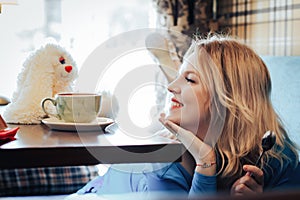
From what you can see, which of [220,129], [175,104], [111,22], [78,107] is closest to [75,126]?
[78,107]

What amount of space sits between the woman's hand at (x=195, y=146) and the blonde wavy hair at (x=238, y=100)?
51 mm

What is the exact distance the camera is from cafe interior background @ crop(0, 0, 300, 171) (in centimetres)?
247

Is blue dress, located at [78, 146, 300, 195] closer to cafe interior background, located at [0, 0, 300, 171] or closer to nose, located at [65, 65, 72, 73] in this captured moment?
nose, located at [65, 65, 72, 73]

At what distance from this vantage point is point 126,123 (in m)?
1.18

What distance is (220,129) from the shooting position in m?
1.18

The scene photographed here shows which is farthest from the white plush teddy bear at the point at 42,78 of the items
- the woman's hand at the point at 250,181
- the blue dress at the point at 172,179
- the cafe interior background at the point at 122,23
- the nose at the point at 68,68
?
the cafe interior background at the point at 122,23

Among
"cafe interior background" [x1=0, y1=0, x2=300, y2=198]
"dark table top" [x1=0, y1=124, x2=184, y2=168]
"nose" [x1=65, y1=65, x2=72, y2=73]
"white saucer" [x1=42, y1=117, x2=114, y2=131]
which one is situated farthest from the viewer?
"cafe interior background" [x1=0, y1=0, x2=300, y2=198]

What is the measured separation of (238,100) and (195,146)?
0.66 ft

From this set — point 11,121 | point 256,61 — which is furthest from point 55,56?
point 256,61

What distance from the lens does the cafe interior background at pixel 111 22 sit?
2471mm

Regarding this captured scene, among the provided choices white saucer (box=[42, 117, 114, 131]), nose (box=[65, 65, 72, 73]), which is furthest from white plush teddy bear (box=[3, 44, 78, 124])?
white saucer (box=[42, 117, 114, 131])

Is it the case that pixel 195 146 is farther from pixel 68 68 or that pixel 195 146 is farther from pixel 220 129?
pixel 68 68

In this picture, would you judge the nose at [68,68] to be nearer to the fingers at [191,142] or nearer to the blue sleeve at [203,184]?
the fingers at [191,142]

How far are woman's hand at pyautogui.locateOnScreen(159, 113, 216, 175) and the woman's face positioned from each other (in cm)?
4
